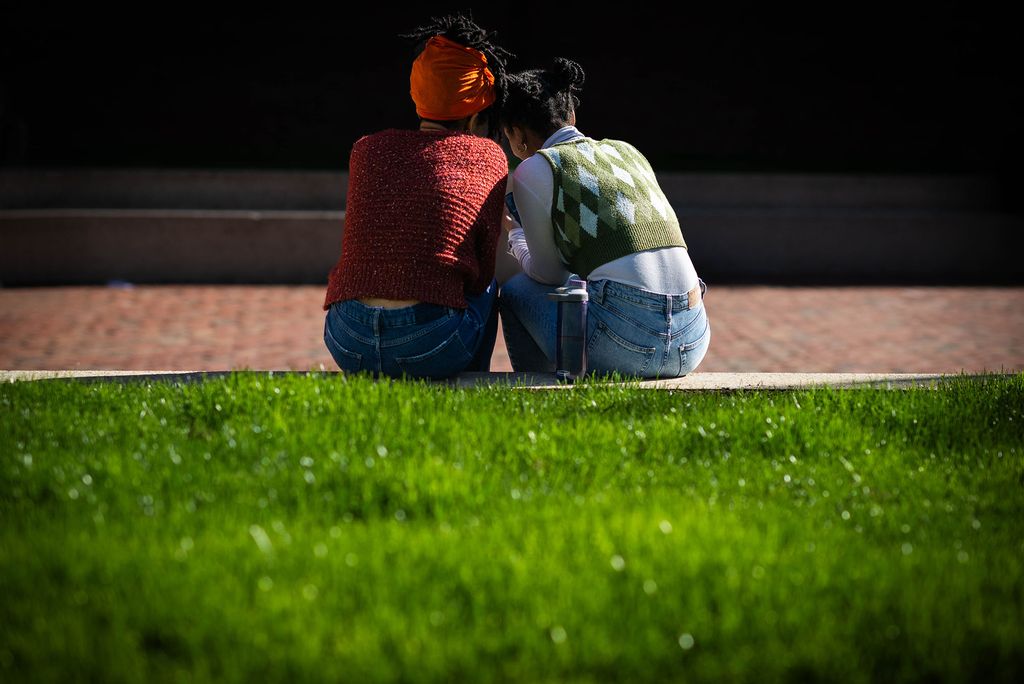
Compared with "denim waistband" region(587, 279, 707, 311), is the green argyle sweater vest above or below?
above

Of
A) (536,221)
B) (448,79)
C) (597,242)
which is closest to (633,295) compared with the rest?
(597,242)

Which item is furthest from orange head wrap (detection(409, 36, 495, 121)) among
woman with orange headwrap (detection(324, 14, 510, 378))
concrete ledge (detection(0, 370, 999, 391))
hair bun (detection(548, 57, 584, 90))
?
concrete ledge (detection(0, 370, 999, 391))

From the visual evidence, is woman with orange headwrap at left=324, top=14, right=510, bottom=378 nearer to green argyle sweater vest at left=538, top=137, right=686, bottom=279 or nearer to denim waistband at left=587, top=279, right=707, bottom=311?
green argyle sweater vest at left=538, top=137, right=686, bottom=279

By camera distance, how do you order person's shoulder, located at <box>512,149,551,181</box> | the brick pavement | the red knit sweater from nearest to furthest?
1. the red knit sweater
2. person's shoulder, located at <box>512,149,551,181</box>
3. the brick pavement

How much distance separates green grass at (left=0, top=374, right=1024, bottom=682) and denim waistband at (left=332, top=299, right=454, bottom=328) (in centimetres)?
24

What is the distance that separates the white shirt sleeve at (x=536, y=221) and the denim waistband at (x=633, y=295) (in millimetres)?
221

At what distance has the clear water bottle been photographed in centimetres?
438

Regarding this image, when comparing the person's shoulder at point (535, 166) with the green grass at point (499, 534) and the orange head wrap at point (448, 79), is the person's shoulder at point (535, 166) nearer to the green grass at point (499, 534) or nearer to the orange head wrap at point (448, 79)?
the orange head wrap at point (448, 79)

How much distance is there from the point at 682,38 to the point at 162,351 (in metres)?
9.71

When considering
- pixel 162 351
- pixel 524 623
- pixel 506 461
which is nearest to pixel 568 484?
pixel 506 461

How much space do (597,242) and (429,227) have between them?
24.5 inches

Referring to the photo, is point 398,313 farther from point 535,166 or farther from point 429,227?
point 535,166

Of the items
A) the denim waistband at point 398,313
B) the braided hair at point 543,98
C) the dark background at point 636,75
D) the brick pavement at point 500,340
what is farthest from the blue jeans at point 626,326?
the dark background at point 636,75

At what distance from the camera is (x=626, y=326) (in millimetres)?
4457
